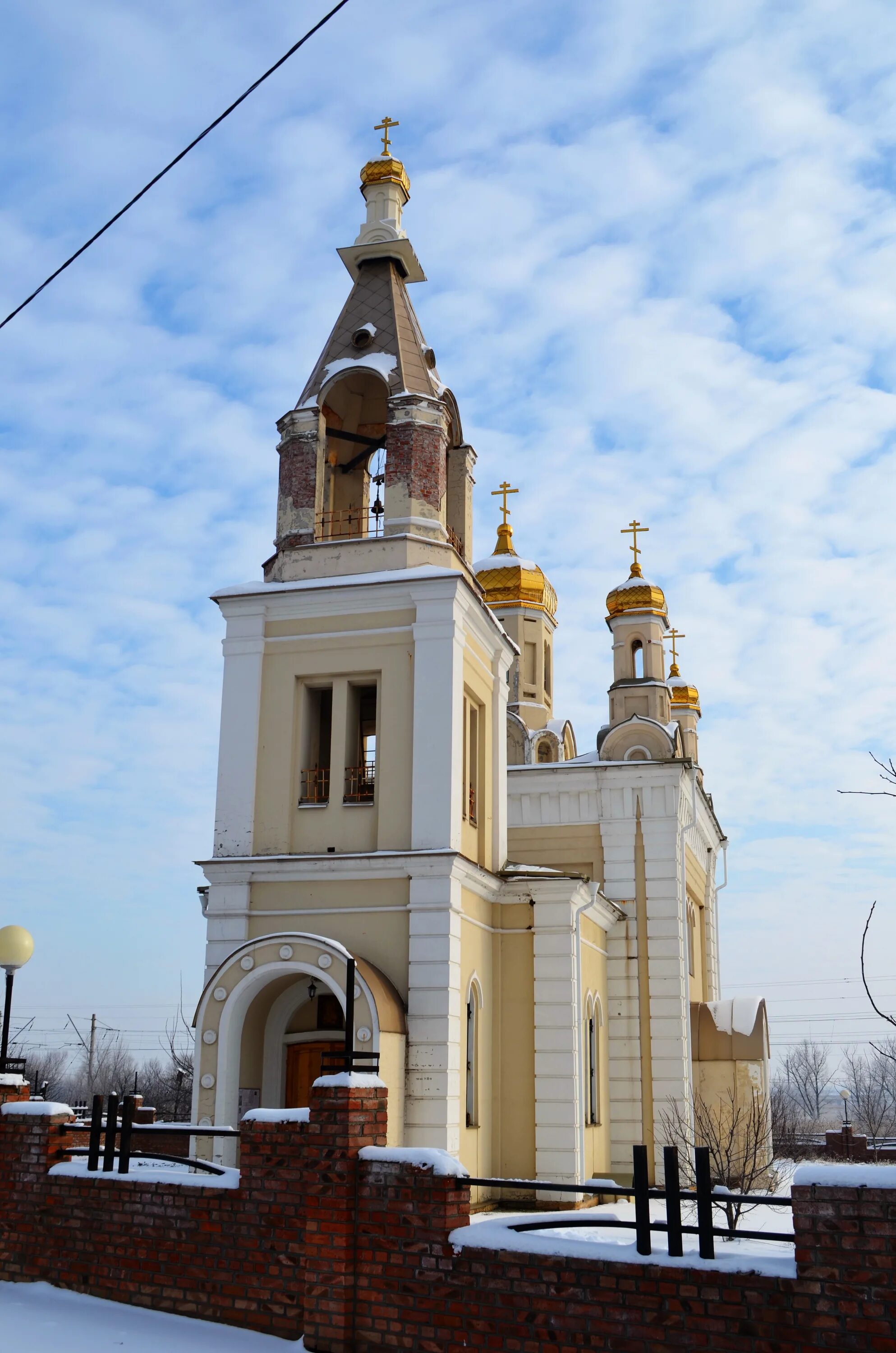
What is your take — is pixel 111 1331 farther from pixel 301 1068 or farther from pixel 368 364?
pixel 368 364

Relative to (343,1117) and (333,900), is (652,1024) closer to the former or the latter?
(333,900)

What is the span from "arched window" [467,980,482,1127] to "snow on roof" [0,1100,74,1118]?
5.50m

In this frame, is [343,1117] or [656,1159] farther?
[656,1159]

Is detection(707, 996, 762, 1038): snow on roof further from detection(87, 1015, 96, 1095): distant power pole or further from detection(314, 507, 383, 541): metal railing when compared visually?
detection(87, 1015, 96, 1095): distant power pole

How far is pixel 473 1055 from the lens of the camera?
13664mm

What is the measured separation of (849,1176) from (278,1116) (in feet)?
11.3

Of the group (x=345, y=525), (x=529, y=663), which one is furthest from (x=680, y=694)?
(x=345, y=525)

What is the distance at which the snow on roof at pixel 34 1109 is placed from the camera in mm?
8773

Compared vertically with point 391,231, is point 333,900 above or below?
→ below

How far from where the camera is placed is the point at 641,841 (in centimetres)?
2012

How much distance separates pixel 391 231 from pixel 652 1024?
40.5 feet

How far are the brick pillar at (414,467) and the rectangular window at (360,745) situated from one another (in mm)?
2031

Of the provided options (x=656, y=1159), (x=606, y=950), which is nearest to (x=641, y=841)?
(x=606, y=950)

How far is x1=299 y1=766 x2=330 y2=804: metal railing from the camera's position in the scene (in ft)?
46.3
